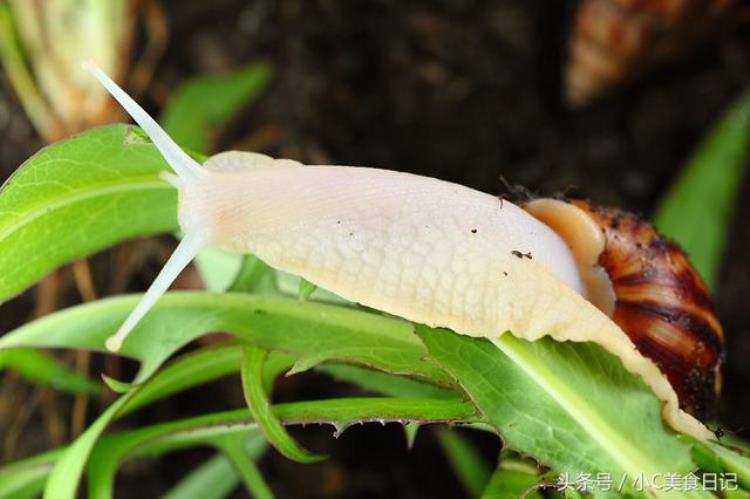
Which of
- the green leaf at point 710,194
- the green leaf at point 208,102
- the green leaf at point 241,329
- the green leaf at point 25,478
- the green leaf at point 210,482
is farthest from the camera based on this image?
the green leaf at point 208,102

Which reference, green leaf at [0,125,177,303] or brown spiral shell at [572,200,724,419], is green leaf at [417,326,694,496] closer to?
brown spiral shell at [572,200,724,419]

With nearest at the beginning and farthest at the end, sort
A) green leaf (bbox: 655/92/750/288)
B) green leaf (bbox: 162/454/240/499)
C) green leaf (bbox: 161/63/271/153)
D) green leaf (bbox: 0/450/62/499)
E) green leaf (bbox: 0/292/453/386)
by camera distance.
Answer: green leaf (bbox: 0/292/453/386) → green leaf (bbox: 0/450/62/499) → green leaf (bbox: 162/454/240/499) → green leaf (bbox: 655/92/750/288) → green leaf (bbox: 161/63/271/153)

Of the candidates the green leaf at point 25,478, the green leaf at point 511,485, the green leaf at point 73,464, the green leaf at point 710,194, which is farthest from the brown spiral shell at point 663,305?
the green leaf at point 25,478

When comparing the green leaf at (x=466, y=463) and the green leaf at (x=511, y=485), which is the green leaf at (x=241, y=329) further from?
the green leaf at (x=466, y=463)

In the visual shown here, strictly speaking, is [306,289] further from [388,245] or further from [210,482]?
[210,482]

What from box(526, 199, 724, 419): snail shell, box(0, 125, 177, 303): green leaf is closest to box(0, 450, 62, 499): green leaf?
box(0, 125, 177, 303): green leaf

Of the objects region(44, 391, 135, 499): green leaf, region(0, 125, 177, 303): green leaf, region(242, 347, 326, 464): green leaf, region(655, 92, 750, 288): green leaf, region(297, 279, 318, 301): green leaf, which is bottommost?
region(44, 391, 135, 499): green leaf
